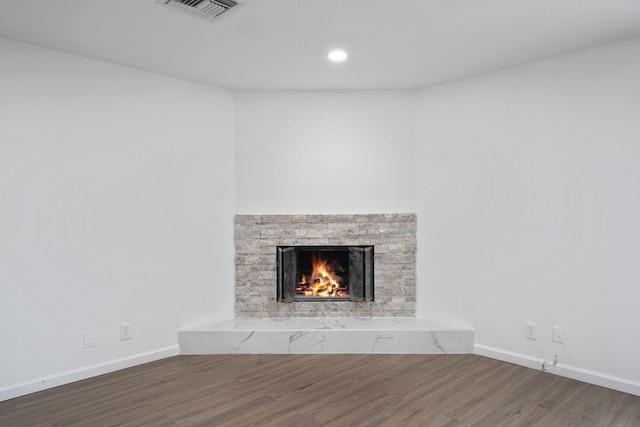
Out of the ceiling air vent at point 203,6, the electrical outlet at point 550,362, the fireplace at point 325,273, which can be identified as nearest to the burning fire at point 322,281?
the fireplace at point 325,273

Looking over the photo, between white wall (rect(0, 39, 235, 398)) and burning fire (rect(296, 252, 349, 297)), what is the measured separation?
2.42 feet

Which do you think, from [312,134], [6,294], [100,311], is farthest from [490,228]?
[6,294]

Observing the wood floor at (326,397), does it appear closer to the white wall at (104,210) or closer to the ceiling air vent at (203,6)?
the white wall at (104,210)

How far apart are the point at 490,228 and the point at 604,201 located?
2.75 ft

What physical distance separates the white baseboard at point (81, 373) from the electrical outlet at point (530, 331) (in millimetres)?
2860

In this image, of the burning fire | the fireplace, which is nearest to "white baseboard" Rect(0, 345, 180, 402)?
the fireplace

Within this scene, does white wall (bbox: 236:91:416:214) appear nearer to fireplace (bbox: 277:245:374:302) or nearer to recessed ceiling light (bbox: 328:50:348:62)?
fireplace (bbox: 277:245:374:302)

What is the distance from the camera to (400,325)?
11.9 feet

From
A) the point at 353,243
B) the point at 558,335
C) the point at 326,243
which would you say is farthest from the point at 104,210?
the point at 558,335

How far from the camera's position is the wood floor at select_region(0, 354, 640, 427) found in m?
2.36

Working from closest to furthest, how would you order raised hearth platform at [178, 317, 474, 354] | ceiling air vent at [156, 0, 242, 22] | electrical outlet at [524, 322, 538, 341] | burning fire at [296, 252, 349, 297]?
ceiling air vent at [156, 0, 242, 22], electrical outlet at [524, 322, 538, 341], raised hearth platform at [178, 317, 474, 354], burning fire at [296, 252, 349, 297]

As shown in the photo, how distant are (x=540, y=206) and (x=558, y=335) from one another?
97cm

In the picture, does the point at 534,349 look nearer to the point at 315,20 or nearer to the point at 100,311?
the point at 315,20

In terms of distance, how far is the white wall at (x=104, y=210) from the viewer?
8.91 ft
